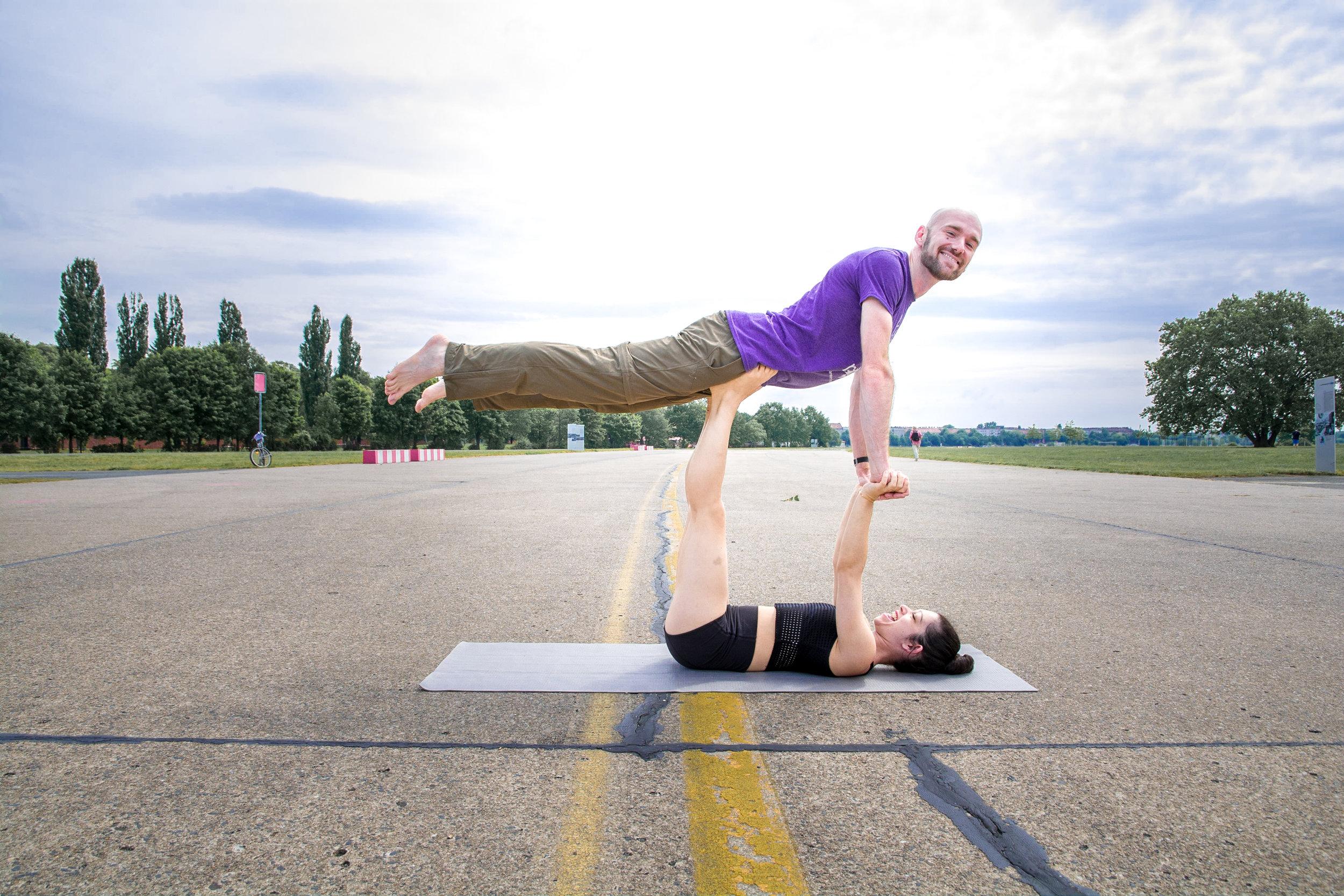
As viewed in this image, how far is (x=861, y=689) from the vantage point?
316 centimetres

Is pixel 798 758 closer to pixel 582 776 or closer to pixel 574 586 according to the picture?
pixel 582 776

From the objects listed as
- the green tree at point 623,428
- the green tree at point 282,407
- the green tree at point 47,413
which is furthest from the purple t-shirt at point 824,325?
the green tree at point 623,428

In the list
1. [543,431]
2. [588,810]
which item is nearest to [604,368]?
[588,810]

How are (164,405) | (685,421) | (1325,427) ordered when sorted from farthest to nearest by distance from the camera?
(685,421) → (164,405) → (1325,427)

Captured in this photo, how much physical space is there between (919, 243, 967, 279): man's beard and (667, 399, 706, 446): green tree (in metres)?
126

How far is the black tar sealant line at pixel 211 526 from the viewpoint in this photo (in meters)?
6.15

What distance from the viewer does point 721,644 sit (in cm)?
330

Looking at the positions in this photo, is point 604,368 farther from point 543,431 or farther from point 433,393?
point 543,431

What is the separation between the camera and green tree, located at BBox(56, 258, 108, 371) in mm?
72500

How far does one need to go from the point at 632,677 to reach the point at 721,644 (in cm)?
42

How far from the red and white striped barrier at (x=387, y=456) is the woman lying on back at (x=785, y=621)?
30.1 m

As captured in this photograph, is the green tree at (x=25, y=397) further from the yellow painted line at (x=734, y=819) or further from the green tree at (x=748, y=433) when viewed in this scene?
the green tree at (x=748, y=433)

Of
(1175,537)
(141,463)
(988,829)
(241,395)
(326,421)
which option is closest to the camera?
(988,829)

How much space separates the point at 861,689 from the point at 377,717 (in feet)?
6.36
